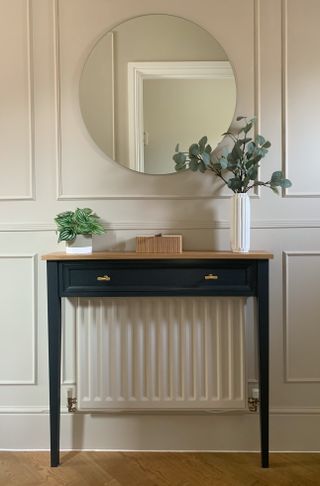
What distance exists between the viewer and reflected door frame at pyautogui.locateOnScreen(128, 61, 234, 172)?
6.26ft

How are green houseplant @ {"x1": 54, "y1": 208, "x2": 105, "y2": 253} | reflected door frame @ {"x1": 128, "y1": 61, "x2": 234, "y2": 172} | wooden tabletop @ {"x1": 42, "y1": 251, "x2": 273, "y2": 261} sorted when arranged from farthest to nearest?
reflected door frame @ {"x1": 128, "y1": 61, "x2": 234, "y2": 172} < green houseplant @ {"x1": 54, "y1": 208, "x2": 105, "y2": 253} < wooden tabletop @ {"x1": 42, "y1": 251, "x2": 273, "y2": 261}

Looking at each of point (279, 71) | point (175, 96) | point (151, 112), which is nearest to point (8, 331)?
point (151, 112)

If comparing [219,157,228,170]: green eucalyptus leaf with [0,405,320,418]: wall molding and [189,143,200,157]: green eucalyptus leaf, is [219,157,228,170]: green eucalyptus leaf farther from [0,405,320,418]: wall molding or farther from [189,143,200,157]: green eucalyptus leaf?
[0,405,320,418]: wall molding

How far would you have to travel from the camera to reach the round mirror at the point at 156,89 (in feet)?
6.27

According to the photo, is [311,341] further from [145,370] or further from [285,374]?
[145,370]

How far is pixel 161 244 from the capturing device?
1.75 metres

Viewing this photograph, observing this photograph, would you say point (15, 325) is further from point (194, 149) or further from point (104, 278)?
point (194, 149)

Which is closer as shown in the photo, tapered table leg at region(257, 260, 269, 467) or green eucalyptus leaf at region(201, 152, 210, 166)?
tapered table leg at region(257, 260, 269, 467)

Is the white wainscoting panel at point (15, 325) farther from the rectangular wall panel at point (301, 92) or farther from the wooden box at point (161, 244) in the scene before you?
the rectangular wall panel at point (301, 92)

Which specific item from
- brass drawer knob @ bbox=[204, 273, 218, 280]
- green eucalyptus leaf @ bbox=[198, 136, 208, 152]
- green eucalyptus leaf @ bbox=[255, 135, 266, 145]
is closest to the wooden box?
brass drawer knob @ bbox=[204, 273, 218, 280]

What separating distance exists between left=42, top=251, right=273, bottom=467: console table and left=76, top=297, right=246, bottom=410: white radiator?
178mm

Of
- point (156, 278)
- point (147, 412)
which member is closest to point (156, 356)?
point (147, 412)

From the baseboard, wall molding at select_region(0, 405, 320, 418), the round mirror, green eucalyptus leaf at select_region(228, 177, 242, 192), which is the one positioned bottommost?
the baseboard

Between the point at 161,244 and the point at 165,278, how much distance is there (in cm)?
17
